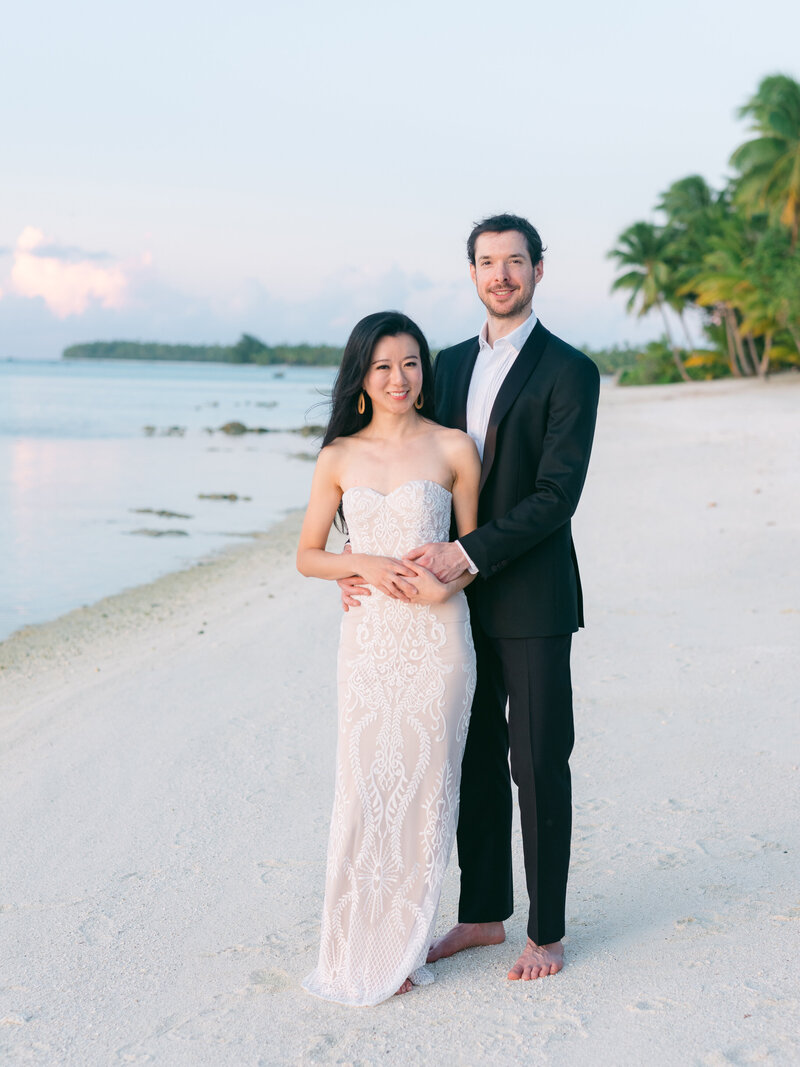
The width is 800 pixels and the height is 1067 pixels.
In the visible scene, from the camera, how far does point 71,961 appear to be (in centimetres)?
333

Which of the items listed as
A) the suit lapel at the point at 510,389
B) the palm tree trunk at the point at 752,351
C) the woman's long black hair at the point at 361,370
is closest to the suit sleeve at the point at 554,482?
the suit lapel at the point at 510,389

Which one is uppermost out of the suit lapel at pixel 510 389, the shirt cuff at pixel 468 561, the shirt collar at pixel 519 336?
the shirt collar at pixel 519 336

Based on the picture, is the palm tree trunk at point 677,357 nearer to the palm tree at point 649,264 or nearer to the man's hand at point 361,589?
the palm tree at point 649,264

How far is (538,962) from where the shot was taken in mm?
3164

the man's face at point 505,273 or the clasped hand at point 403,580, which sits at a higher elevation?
the man's face at point 505,273

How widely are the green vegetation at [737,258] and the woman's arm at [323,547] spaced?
1292 inches

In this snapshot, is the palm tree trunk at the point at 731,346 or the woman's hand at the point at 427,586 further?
the palm tree trunk at the point at 731,346

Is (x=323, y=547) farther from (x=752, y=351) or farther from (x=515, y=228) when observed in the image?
(x=752, y=351)

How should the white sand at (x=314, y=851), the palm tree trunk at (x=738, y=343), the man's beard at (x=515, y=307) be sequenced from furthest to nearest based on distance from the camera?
the palm tree trunk at (x=738, y=343), the man's beard at (x=515, y=307), the white sand at (x=314, y=851)

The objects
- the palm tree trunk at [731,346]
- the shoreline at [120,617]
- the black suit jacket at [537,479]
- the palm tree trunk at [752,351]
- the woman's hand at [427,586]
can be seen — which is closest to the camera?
the woman's hand at [427,586]

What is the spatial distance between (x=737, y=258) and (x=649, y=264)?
1120cm

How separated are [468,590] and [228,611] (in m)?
6.10

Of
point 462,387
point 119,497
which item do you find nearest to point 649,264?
point 119,497

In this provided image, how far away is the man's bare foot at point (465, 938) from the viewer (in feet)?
10.9
